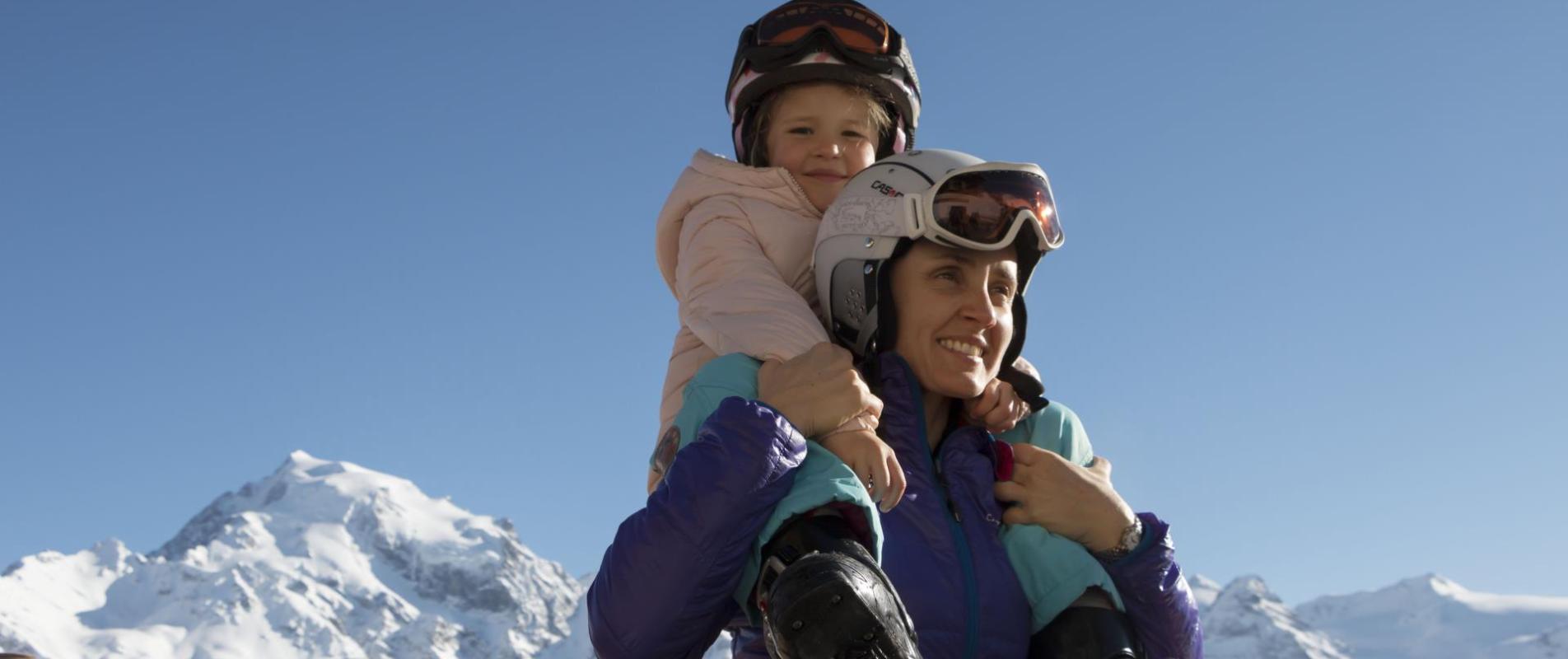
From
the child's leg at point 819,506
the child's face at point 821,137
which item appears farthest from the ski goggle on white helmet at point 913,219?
the child's leg at point 819,506

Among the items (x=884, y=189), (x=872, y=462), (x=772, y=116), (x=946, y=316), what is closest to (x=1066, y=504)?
(x=946, y=316)

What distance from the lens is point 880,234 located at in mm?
→ 5688

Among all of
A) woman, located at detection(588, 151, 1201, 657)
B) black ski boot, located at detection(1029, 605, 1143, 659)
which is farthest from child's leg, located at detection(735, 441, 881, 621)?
black ski boot, located at detection(1029, 605, 1143, 659)

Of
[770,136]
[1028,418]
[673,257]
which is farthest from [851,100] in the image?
[1028,418]

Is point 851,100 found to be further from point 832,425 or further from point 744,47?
point 832,425

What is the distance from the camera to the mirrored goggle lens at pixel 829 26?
664 centimetres

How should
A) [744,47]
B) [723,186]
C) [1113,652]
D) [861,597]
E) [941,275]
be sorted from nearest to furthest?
[861,597]
[1113,652]
[941,275]
[723,186]
[744,47]

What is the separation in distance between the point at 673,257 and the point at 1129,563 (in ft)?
7.95

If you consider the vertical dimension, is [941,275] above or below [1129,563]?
above

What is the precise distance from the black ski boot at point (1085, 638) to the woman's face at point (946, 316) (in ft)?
3.02

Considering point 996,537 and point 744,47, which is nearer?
point 996,537

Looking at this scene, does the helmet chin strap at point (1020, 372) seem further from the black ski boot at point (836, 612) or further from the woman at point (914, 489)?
the black ski boot at point (836, 612)

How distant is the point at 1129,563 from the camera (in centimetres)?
547

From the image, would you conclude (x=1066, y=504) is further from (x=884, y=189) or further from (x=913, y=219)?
(x=884, y=189)
